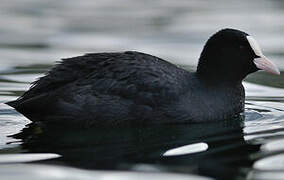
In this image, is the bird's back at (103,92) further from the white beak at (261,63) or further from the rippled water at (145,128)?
the white beak at (261,63)

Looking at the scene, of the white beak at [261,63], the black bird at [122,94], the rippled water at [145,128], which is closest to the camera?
the rippled water at [145,128]

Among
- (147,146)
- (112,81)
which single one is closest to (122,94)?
(112,81)

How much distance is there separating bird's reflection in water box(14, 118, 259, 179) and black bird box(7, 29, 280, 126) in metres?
0.11

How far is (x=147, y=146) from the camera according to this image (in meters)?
7.33

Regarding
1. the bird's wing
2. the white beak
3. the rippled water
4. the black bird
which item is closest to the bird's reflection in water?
the rippled water

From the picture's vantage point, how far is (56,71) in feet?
26.3

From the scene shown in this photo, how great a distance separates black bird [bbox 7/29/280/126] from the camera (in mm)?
7844

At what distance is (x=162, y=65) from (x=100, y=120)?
31.7 inches

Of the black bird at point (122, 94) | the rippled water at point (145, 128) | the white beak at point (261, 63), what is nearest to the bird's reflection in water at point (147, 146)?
the rippled water at point (145, 128)

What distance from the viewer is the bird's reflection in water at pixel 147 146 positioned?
6559 millimetres

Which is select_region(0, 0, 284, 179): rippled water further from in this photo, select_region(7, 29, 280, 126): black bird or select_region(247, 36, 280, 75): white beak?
select_region(247, 36, 280, 75): white beak

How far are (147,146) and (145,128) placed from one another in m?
0.58

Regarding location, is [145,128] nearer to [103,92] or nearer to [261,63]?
[103,92]

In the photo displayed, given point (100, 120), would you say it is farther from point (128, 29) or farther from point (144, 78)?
point (128, 29)
